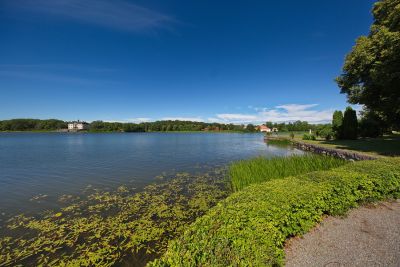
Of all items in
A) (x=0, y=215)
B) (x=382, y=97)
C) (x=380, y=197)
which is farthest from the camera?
(x=382, y=97)

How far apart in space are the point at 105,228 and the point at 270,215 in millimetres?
5587

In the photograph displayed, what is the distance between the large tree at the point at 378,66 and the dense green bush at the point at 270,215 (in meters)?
8.26

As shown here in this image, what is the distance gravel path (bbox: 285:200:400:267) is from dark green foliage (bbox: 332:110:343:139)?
99.6 ft

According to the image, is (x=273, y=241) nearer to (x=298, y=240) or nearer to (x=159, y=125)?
(x=298, y=240)

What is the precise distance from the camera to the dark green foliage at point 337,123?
31594mm

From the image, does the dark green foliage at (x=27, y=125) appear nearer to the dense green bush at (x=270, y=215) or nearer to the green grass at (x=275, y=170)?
the green grass at (x=275, y=170)

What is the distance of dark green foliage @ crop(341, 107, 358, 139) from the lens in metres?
29.5

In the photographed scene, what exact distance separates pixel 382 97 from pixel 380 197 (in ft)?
44.9

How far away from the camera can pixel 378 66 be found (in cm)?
1318

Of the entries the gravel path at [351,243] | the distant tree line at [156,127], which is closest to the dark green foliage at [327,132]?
the gravel path at [351,243]

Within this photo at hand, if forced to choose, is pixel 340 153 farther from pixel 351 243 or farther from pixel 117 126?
pixel 117 126

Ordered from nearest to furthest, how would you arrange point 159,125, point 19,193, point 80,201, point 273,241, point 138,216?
point 273,241 < point 138,216 < point 80,201 < point 19,193 < point 159,125

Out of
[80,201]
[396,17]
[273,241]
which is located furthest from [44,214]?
[396,17]

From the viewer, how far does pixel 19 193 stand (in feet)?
37.0
